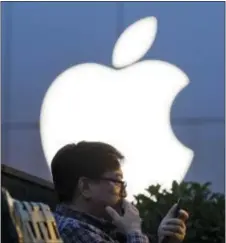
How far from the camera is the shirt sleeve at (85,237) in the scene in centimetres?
198

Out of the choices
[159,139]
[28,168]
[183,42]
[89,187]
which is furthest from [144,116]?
[89,187]

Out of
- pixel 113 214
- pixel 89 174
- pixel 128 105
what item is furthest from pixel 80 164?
pixel 128 105

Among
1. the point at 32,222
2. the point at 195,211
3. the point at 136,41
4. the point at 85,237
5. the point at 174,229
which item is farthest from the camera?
the point at 136,41

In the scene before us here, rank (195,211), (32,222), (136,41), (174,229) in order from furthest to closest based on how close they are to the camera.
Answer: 1. (136,41)
2. (195,211)
3. (174,229)
4. (32,222)

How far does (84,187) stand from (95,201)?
2.2 inches

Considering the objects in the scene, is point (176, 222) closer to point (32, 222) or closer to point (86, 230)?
point (86, 230)

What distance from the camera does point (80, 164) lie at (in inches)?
85.7

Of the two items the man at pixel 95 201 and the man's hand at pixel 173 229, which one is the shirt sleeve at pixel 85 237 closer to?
the man at pixel 95 201

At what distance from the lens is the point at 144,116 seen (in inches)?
194

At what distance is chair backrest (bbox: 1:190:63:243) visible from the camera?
1.55 m

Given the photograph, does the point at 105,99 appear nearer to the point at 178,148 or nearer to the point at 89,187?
the point at 178,148

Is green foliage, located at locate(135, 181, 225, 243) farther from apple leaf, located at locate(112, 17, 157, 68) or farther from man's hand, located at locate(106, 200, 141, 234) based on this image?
apple leaf, located at locate(112, 17, 157, 68)

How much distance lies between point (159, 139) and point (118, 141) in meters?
0.28

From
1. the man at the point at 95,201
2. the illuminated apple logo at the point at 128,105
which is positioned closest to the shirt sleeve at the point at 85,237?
the man at the point at 95,201
